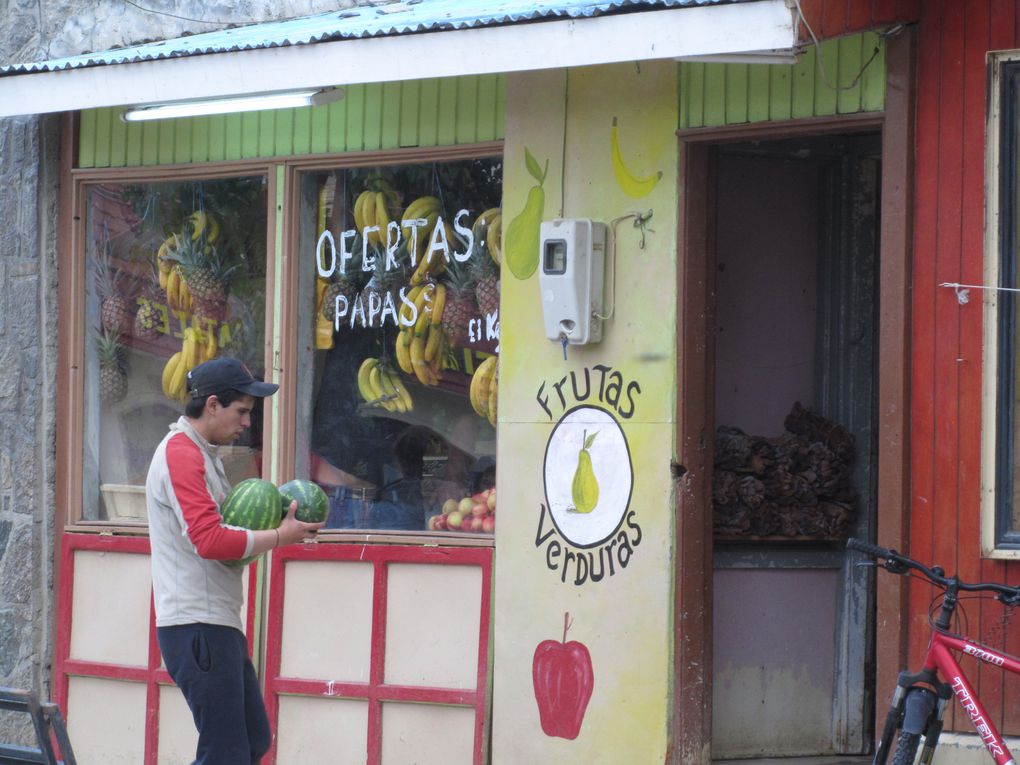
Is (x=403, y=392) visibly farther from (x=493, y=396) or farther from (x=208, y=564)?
(x=208, y=564)

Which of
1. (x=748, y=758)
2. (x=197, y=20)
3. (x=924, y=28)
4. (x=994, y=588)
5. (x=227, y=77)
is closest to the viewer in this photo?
(x=994, y=588)

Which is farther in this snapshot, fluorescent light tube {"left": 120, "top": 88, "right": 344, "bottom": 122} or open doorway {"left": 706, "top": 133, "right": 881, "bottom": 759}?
open doorway {"left": 706, "top": 133, "right": 881, "bottom": 759}

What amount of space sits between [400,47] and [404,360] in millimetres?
1679

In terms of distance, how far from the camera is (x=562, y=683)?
6.95m

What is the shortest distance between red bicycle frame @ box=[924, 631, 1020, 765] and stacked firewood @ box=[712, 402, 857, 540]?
2221 millimetres

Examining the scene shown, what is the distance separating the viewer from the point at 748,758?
7727 millimetres

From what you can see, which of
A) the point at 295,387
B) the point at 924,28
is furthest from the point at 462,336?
the point at 924,28

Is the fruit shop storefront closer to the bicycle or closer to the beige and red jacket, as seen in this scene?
the bicycle

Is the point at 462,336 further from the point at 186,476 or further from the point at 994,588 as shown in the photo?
the point at 994,588

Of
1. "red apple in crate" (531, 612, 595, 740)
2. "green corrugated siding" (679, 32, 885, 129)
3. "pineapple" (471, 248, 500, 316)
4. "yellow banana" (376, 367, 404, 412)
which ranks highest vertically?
"green corrugated siding" (679, 32, 885, 129)

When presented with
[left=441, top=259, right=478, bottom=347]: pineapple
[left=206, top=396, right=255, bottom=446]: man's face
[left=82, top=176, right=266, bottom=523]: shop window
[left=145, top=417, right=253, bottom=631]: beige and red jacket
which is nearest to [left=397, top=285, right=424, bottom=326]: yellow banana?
[left=441, top=259, right=478, bottom=347]: pineapple

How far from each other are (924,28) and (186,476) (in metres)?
3.31

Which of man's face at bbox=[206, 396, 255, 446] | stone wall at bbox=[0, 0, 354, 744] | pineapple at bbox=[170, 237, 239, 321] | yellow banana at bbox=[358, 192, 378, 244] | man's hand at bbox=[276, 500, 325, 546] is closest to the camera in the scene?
Answer: man's hand at bbox=[276, 500, 325, 546]

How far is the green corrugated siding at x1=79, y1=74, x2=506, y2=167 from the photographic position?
24.5 feet
